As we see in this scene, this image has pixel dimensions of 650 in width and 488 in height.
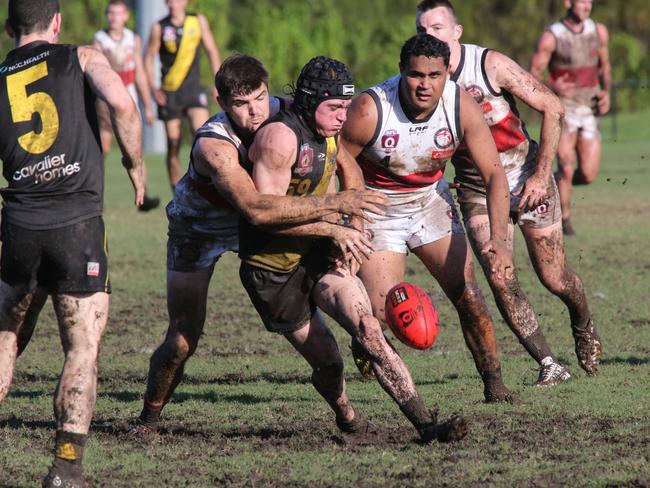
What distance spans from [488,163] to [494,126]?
1.03 m

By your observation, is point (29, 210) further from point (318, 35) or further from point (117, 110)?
point (318, 35)

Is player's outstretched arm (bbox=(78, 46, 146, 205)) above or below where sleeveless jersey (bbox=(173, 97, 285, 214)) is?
above

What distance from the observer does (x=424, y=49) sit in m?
6.73

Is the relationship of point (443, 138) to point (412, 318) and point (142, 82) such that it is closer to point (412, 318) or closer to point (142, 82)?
point (412, 318)

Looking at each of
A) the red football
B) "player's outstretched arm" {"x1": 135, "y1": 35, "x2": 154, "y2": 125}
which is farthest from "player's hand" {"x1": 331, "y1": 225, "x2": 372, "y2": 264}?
"player's outstretched arm" {"x1": 135, "y1": 35, "x2": 154, "y2": 125}

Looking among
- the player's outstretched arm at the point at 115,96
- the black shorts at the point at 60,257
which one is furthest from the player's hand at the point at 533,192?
the black shorts at the point at 60,257

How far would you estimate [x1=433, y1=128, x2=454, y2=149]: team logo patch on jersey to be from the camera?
7013 millimetres

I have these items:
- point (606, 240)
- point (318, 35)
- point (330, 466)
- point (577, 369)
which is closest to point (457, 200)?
point (577, 369)

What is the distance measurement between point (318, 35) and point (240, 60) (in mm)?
30270

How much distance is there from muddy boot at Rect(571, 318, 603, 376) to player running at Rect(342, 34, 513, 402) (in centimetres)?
92

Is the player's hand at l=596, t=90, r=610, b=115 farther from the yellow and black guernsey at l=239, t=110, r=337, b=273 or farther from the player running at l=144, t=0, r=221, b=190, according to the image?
the yellow and black guernsey at l=239, t=110, r=337, b=273

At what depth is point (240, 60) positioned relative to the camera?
20.4 ft

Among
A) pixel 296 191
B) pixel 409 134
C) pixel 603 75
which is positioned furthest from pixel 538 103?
→ pixel 603 75

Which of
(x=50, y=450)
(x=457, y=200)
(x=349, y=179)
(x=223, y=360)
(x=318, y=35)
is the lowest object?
(x=318, y=35)
